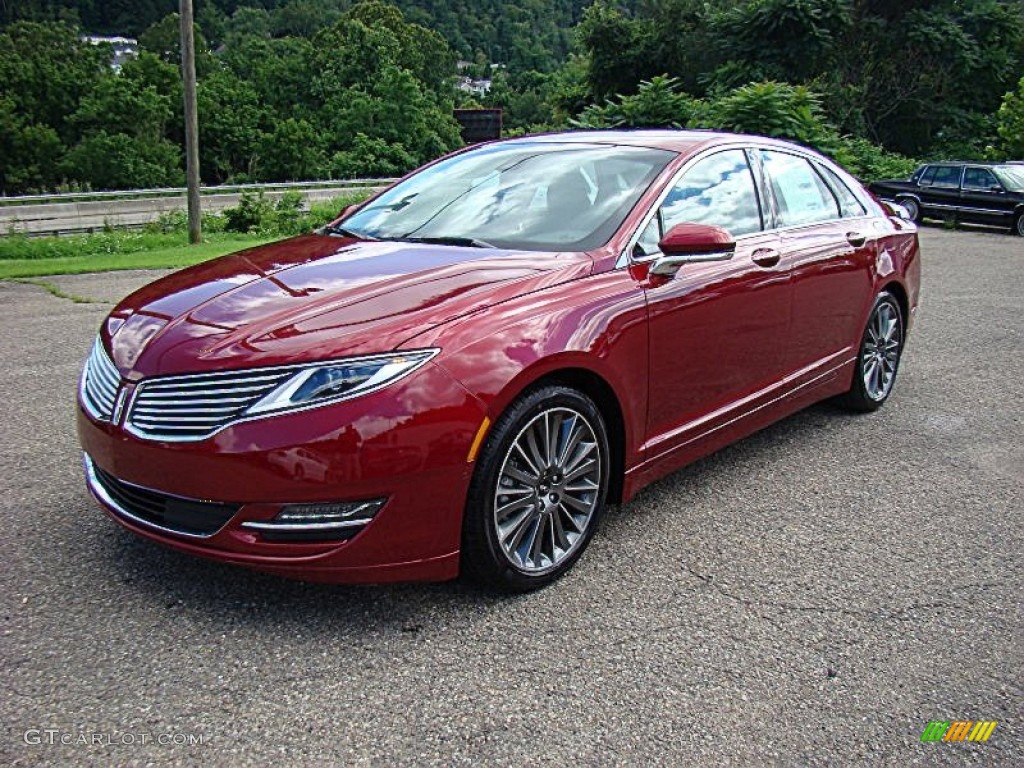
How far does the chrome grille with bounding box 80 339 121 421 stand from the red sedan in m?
0.02

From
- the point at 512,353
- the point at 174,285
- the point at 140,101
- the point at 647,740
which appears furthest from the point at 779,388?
the point at 140,101

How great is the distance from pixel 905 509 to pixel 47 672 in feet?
11.2

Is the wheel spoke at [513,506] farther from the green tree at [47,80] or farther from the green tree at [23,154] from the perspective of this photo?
the green tree at [47,80]

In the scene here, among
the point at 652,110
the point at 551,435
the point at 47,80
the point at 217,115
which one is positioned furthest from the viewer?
the point at 217,115

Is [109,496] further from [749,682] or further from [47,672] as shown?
[749,682]

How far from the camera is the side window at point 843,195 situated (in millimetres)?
5148

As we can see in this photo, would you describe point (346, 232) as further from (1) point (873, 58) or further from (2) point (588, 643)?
(1) point (873, 58)

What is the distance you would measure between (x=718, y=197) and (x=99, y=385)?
8.94 feet

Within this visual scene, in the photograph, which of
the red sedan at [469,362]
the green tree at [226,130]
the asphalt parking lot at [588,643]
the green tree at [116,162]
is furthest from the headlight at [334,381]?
the green tree at [226,130]

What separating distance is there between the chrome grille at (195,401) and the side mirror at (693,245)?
160 centimetres

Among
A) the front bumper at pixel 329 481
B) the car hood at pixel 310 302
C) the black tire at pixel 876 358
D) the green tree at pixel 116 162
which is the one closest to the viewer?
the front bumper at pixel 329 481

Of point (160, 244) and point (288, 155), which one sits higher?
point (288, 155)

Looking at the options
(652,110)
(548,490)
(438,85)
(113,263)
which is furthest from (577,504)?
(438,85)

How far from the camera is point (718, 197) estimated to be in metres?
4.17
